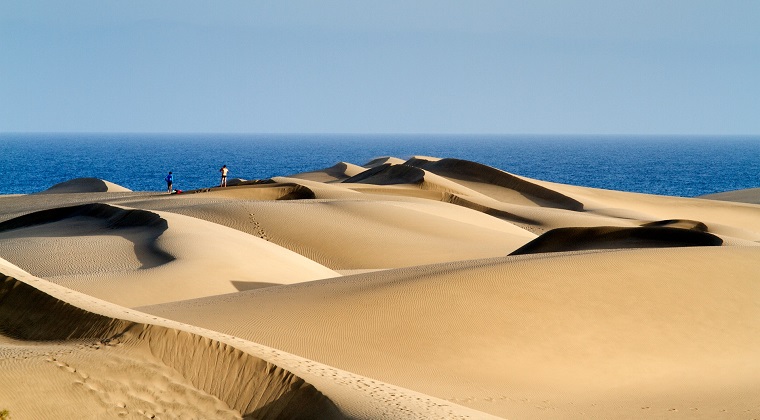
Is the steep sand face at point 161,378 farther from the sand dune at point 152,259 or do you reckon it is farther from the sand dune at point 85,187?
the sand dune at point 85,187

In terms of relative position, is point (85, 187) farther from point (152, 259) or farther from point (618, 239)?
point (618, 239)

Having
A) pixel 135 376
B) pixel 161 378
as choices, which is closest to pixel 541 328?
pixel 161 378

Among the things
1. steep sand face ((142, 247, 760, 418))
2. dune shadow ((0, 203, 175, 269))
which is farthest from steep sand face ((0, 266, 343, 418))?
dune shadow ((0, 203, 175, 269))

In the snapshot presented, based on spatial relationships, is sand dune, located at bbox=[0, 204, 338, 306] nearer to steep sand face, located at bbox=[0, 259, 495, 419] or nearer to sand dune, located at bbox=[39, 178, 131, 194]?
steep sand face, located at bbox=[0, 259, 495, 419]

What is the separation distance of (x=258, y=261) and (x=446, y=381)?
786cm

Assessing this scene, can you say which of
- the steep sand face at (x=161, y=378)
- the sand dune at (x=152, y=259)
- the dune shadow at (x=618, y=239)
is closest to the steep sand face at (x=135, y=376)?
the steep sand face at (x=161, y=378)

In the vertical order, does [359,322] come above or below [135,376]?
below

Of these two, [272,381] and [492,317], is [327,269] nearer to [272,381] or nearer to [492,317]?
[492,317]

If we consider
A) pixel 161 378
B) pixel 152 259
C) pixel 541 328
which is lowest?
pixel 152 259

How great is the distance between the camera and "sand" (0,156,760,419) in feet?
23.6

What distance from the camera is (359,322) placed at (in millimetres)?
10828

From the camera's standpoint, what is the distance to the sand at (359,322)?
7195 mm

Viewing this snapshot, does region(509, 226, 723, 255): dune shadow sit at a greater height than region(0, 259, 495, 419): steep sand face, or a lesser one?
lesser

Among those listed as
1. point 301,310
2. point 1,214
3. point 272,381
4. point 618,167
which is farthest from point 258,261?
point 618,167
